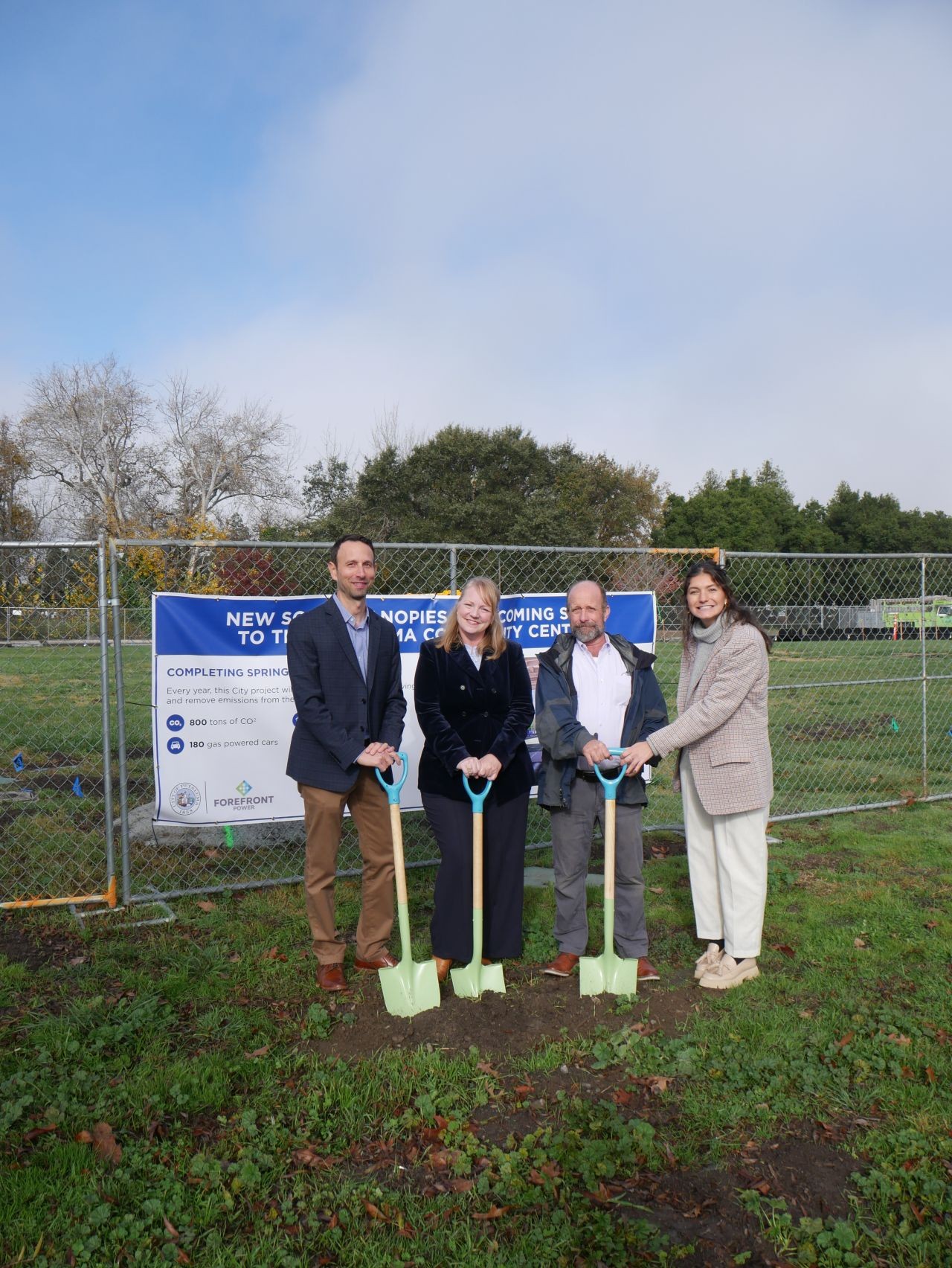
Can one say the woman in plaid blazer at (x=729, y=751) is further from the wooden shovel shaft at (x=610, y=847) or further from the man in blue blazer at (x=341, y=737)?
the man in blue blazer at (x=341, y=737)

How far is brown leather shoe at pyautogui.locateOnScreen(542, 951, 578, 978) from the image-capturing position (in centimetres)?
419

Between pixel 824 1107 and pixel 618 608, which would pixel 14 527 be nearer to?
pixel 618 608

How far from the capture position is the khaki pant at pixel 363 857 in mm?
4129

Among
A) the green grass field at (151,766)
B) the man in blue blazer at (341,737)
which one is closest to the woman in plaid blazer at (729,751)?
the man in blue blazer at (341,737)

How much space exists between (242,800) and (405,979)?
1868 millimetres

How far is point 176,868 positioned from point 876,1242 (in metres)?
4.54

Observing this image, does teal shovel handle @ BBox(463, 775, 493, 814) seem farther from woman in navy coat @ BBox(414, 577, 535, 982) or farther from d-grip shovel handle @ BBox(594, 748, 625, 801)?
d-grip shovel handle @ BBox(594, 748, 625, 801)

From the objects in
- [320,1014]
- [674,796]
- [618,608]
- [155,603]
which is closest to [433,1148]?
[320,1014]

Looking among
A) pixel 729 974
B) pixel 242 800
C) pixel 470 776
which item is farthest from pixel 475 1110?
pixel 242 800

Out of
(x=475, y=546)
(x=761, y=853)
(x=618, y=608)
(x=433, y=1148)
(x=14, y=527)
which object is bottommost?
(x=433, y=1148)

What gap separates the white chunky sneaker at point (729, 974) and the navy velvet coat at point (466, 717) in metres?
1.24

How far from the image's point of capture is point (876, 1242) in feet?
8.15

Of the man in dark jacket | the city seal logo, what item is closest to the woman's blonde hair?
the man in dark jacket

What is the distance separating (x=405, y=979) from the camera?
384cm
